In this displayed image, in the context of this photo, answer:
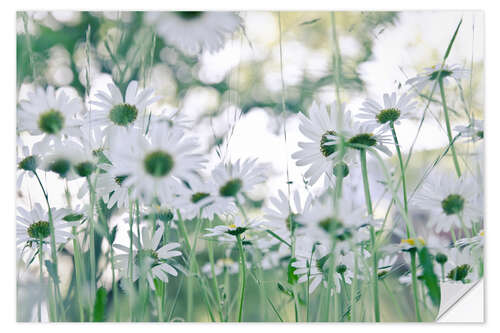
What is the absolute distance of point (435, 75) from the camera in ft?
3.46

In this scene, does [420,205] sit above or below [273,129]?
below

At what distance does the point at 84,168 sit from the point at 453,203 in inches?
29.0

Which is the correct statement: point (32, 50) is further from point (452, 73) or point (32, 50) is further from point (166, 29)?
point (452, 73)

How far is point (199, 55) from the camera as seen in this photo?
3.53 feet

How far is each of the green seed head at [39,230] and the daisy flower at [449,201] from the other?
2.43ft

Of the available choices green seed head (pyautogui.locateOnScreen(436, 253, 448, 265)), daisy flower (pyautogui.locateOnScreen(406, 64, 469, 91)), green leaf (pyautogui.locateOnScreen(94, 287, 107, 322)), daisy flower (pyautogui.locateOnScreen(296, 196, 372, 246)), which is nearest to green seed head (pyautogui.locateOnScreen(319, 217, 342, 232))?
daisy flower (pyautogui.locateOnScreen(296, 196, 372, 246))

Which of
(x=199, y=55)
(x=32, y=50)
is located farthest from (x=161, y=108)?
(x=32, y=50)

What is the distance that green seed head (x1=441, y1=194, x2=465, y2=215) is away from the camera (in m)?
1.03

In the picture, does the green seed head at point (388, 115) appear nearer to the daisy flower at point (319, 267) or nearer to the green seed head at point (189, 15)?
the daisy flower at point (319, 267)

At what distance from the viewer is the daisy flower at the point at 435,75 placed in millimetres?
1055

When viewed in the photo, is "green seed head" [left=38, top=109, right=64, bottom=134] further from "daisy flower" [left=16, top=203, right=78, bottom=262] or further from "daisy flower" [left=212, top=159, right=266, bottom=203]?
"daisy flower" [left=212, top=159, right=266, bottom=203]
